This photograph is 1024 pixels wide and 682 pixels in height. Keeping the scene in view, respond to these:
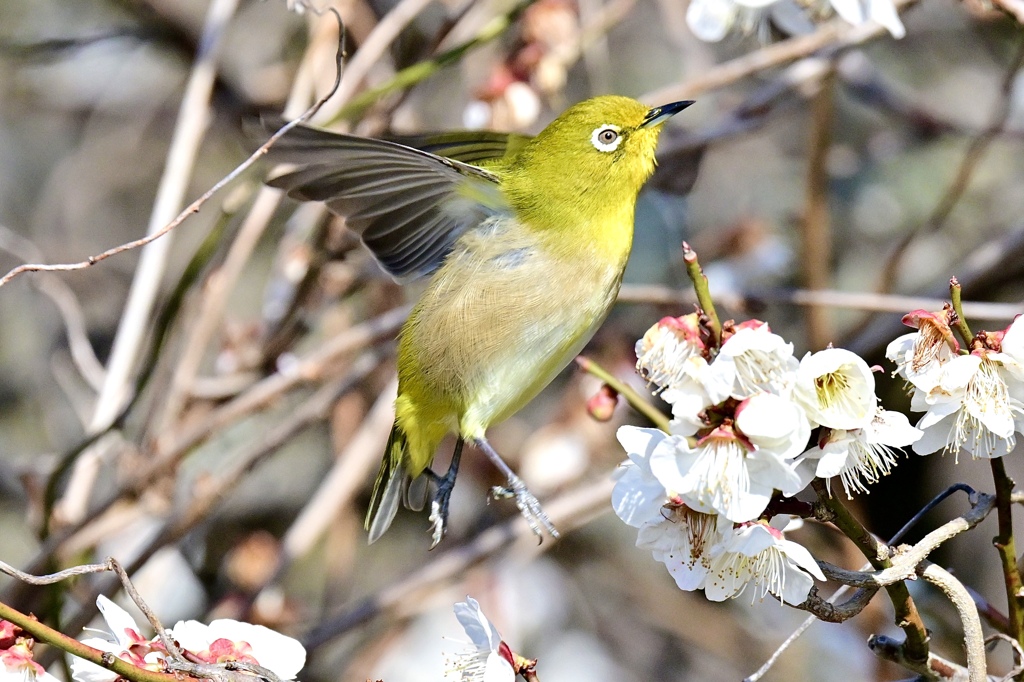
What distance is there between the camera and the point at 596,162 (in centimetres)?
258

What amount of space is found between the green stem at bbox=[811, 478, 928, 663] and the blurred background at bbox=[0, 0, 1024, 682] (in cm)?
124

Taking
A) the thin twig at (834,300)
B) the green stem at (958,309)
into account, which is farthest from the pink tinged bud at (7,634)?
the thin twig at (834,300)

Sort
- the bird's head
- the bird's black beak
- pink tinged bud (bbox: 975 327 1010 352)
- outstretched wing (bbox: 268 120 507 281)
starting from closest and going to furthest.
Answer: pink tinged bud (bbox: 975 327 1010 352) < outstretched wing (bbox: 268 120 507 281) < the bird's black beak < the bird's head

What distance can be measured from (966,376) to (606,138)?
1348 mm

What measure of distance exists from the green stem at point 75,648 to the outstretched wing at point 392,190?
1.07m

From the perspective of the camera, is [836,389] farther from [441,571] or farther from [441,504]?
[441,571]

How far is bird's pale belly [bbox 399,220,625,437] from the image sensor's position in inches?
98.4

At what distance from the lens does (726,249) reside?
4219 millimetres

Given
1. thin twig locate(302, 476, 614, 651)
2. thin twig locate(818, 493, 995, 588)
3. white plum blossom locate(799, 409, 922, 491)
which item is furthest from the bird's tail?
thin twig locate(818, 493, 995, 588)

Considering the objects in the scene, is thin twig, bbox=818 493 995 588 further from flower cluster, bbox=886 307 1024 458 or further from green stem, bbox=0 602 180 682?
green stem, bbox=0 602 180 682

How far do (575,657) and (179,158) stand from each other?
7.99 ft

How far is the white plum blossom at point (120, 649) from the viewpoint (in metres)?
1.41

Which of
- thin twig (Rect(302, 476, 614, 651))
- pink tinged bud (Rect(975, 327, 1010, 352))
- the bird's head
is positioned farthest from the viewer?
thin twig (Rect(302, 476, 614, 651))

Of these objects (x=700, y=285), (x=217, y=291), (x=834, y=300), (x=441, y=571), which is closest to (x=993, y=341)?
(x=700, y=285)
